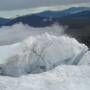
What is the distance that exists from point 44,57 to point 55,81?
0.21m

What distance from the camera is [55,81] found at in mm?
604

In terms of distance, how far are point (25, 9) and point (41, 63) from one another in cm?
106

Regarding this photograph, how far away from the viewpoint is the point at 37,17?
1584 mm

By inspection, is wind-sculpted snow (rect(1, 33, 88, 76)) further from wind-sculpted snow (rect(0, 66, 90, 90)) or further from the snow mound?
wind-sculpted snow (rect(0, 66, 90, 90))

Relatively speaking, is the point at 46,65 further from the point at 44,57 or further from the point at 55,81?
the point at 55,81

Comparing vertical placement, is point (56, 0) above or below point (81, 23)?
above

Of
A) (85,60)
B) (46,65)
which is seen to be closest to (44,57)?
(46,65)

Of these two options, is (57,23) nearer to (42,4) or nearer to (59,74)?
(42,4)

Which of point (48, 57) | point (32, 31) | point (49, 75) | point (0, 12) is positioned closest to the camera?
point (49, 75)

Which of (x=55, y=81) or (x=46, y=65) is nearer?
(x=55, y=81)

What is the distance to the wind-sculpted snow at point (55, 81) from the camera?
1.90ft

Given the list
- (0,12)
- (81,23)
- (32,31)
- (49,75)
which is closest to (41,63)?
(49,75)

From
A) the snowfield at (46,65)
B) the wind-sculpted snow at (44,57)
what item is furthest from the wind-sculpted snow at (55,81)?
the wind-sculpted snow at (44,57)

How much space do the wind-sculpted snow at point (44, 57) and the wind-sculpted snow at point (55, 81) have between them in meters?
0.14
